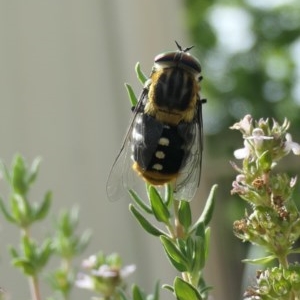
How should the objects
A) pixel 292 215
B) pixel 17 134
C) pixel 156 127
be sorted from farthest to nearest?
pixel 17 134
pixel 156 127
pixel 292 215

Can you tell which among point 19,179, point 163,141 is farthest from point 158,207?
point 19,179

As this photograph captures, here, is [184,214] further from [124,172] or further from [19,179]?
[19,179]

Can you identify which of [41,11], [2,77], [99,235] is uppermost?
[41,11]

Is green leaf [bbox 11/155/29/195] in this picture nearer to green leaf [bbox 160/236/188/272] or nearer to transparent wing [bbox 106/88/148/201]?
transparent wing [bbox 106/88/148/201]

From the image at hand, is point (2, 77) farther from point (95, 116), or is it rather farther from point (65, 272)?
point (65, 272)

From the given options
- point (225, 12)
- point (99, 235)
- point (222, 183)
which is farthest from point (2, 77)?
point (225, 12)

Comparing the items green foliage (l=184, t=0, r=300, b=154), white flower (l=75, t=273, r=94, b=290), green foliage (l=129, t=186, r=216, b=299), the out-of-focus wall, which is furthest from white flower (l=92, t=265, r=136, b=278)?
green foliage (l=184, t=0, r=300, b=154)

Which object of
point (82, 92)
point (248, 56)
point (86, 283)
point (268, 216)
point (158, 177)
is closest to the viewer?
point (268, 216)

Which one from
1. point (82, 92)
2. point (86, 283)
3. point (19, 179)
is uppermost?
point (82, 92)
